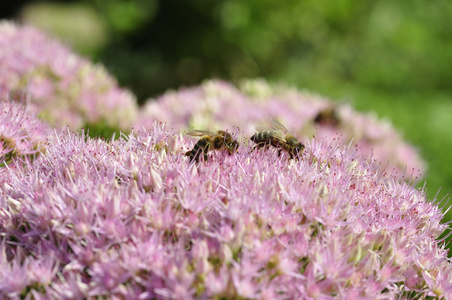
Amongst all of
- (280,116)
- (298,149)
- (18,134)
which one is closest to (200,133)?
(298,149)

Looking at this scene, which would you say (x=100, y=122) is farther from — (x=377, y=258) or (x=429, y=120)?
(x=429, y=120)

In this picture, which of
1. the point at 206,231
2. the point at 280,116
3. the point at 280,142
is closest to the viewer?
the point at 206,231

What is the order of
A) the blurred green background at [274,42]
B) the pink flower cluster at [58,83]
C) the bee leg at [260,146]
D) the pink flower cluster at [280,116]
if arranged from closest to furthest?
the bee leg at [260,146] < the pink flower cluster at [58,83] < the pink flower cluster at [280,116] < the blurred green background at [274,42]

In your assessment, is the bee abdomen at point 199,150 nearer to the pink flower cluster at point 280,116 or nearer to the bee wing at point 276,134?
the bee wing at point 276,134

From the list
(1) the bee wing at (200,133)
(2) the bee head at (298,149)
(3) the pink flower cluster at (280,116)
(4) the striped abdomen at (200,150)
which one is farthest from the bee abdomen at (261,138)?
(3) the pink flower cluster at (280,116)

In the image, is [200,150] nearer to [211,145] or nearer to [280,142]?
[211,145]

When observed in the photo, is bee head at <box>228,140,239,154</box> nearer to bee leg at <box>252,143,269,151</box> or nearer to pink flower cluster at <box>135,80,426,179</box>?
bee leg at <box>252,143,269,151</box>

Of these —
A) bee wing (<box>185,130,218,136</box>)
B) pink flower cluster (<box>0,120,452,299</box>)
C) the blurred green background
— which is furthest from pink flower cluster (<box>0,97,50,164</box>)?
the blurred green background
